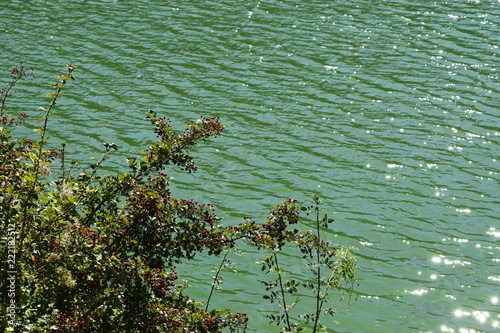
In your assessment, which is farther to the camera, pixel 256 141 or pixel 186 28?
pixel 186 28

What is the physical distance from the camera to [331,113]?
17.6 meters

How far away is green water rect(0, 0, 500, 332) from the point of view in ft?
35.8

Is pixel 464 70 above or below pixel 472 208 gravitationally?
above

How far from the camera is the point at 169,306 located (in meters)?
5.86

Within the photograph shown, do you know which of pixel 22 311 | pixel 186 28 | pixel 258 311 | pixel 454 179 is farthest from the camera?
pixel 186 28

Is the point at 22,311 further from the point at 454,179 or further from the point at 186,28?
the point at 186,28

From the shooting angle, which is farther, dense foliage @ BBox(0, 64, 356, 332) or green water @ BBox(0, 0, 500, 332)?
green water @ BBox(0, 0, 500, 332)

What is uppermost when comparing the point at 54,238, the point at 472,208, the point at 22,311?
the point at 54,238

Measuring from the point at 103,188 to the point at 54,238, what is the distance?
0.85 metres

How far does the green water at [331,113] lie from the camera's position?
35.8 feet

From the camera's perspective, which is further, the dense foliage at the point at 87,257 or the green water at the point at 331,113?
the green water at the point at 331,113

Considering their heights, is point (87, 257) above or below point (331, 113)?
above

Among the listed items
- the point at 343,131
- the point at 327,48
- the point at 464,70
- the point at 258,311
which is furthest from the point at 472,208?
the point at 327,48

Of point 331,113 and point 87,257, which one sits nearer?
point 87,257
